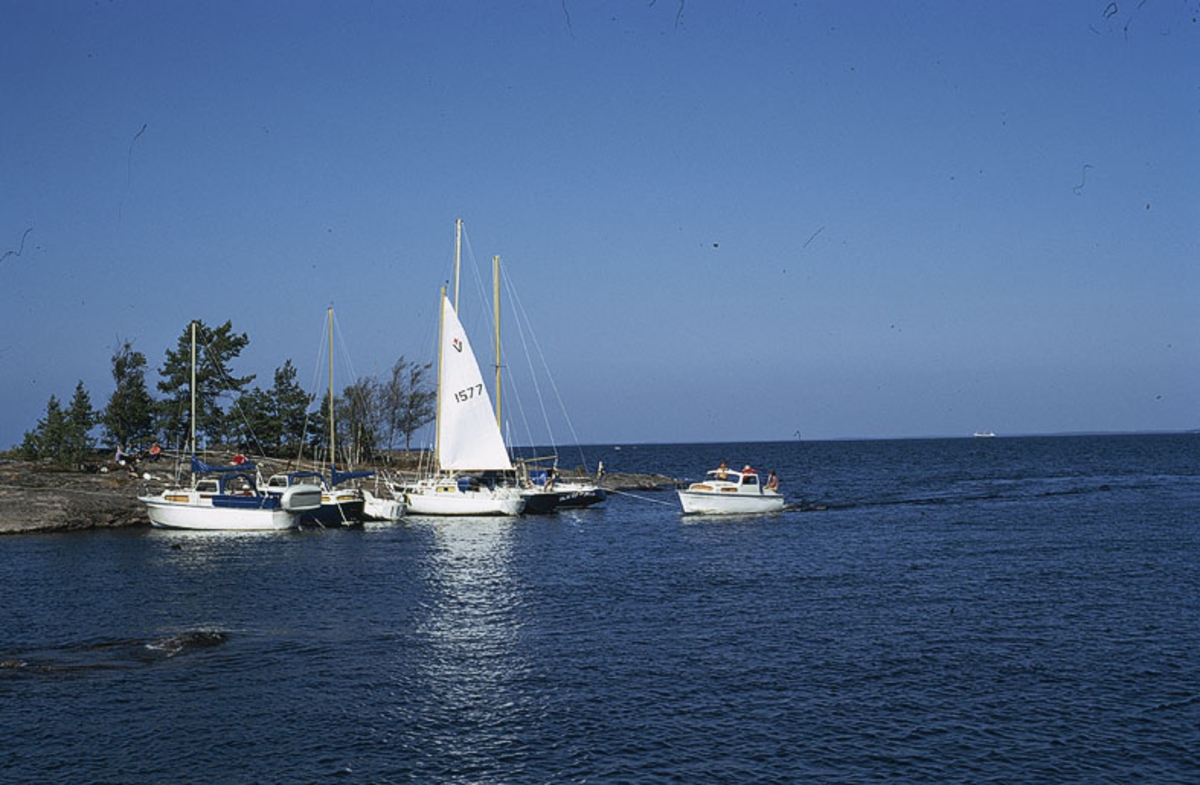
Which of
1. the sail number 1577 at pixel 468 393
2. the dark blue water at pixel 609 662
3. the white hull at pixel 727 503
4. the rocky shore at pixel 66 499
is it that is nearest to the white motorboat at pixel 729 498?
the white hull at pixel 727 503

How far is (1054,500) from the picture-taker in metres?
77.7

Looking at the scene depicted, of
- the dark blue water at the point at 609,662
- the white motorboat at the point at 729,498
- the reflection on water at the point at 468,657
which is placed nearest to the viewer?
the dark blue water at the point at 609,662

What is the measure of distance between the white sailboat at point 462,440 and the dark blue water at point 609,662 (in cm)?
1711

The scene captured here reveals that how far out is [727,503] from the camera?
67.2 meters

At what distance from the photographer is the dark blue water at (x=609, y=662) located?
19078 mm

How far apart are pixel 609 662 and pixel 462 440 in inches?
1710

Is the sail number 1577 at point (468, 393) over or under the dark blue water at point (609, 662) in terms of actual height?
over

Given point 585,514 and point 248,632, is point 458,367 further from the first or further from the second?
point 248,632

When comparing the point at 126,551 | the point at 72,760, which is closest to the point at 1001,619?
the point at 72,760

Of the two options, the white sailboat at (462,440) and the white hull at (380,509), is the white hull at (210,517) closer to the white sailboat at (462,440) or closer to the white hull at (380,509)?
the white hull at (380,509)

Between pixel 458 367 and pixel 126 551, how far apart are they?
977 inches

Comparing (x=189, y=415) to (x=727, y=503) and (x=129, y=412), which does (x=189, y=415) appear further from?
(x=727, y=503)


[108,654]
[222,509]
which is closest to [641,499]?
[222,509]

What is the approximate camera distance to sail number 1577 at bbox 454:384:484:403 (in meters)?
68.5
